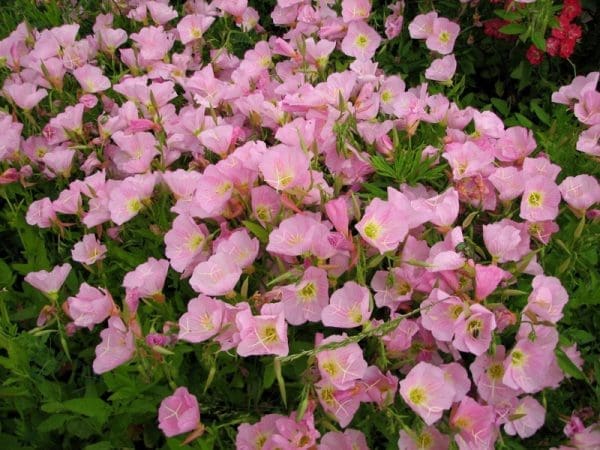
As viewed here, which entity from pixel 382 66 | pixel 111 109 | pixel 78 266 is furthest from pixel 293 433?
pixel 382 66

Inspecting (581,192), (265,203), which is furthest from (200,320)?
(581,192)

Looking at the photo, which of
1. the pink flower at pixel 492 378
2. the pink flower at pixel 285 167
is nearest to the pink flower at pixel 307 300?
the pink flower at pixel 285 167

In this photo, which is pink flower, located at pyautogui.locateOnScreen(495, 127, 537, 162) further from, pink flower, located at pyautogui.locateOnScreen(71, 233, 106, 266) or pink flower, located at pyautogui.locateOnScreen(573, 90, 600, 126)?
pink flower, located at pyautogui.locateOnScreen(71, 233, 106, 266)

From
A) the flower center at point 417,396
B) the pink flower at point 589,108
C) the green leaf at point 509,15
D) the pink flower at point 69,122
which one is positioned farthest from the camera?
the green leaf at point 509,15

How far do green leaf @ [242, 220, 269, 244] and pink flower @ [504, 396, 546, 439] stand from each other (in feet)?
2.09

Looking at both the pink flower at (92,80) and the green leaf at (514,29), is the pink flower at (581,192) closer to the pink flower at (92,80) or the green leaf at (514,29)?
the green leaf at (514,29)

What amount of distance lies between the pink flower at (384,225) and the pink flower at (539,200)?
317 mm

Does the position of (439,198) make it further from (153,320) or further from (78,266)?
(78,266)

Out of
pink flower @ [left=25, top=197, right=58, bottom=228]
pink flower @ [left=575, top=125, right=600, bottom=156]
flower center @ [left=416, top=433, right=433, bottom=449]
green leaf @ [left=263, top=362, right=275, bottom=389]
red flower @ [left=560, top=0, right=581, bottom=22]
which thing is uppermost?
red flower @ [left=560, top=0, right=581, bottom=22]

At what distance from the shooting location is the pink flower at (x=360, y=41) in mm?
2189

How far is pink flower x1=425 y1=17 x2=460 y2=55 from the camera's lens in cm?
217

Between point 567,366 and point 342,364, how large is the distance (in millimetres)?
480

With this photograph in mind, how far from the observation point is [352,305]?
1.29m

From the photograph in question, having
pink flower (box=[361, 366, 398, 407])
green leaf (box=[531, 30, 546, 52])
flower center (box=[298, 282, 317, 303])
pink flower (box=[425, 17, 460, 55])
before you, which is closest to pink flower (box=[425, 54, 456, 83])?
pink flower (box=[425, 17, 460, 55])
